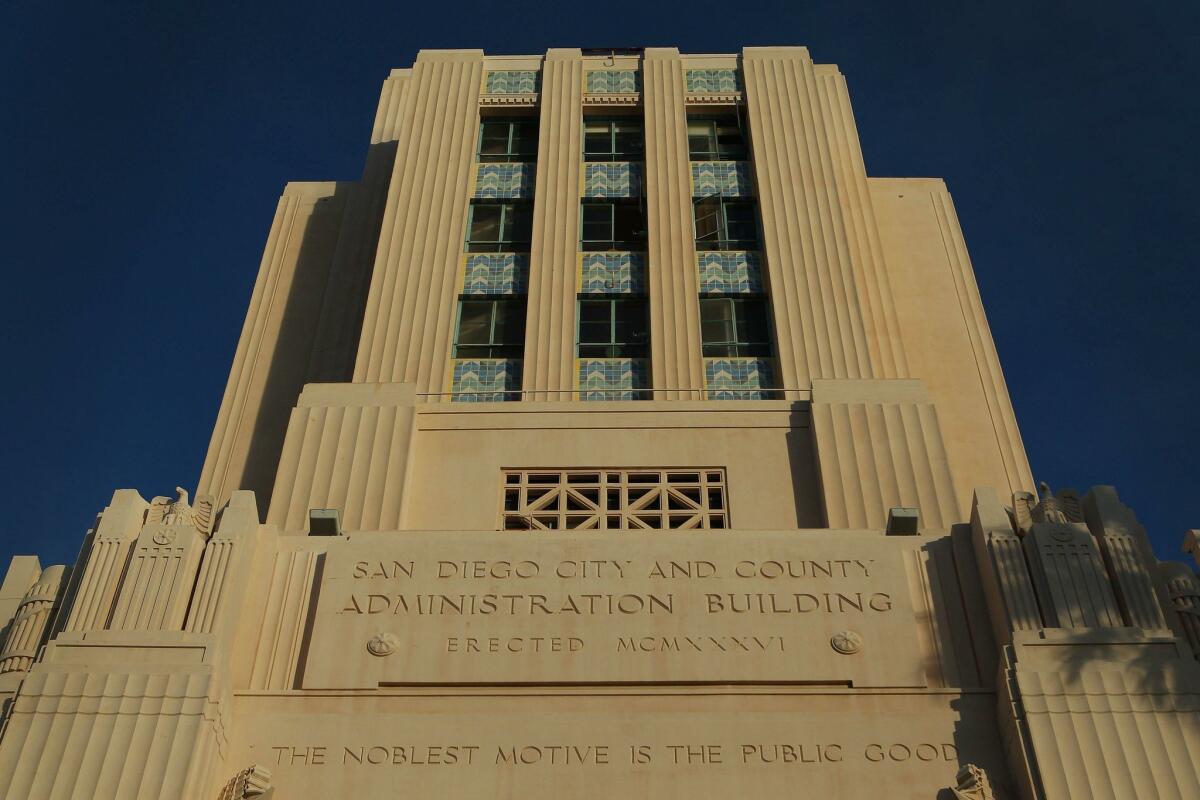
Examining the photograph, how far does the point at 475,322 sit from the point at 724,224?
6.34 m

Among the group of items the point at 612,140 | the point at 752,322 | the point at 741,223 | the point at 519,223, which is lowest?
the point at 752,322

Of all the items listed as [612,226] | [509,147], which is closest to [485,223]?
[612,226]

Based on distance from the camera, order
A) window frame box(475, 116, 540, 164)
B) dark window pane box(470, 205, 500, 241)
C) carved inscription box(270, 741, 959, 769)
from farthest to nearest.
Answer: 1. window frame box(475, 116, 540, 164)
2. dark window pane box(470, 205, 500, 241)
3. carved inscription box(270, 741, 959, 769)

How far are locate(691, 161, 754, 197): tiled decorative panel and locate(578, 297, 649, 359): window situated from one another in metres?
4.12

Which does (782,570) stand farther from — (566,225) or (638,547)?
(566,225)

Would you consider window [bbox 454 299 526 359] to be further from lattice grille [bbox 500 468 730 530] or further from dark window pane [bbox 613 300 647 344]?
lattice grille [bbox 500 468 730 530]

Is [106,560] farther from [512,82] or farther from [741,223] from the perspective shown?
[512,82]

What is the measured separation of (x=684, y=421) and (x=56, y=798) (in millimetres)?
12781

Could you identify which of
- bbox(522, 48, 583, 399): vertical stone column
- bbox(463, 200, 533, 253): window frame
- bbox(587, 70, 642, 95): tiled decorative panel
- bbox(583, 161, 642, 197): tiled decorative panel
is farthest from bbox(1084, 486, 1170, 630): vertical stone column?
bbox(587, 70, 642, 95): tiled decorative panel

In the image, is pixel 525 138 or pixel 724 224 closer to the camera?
pixel 724 224

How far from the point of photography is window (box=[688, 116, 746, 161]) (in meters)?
35.0

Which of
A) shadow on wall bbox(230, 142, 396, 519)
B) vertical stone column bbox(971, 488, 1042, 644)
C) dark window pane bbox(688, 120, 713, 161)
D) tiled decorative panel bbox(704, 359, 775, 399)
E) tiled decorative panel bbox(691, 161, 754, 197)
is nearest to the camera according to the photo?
vertical stone column bbox(971, 488, 1042, 644)

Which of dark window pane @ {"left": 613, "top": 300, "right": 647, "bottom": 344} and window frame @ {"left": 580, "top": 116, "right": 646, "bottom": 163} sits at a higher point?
window frame @ {"left": 580, "top": 116, "right": 646, "bottom": 163}

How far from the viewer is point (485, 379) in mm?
29250
